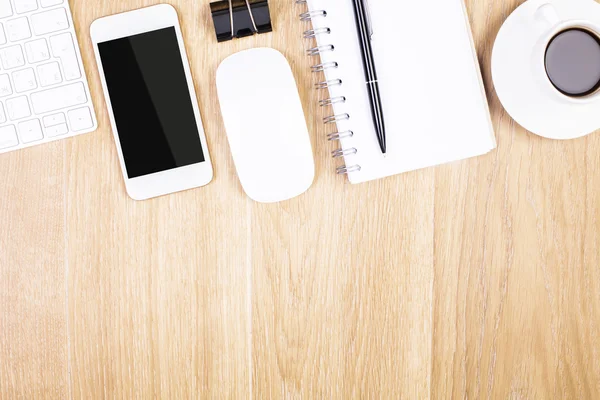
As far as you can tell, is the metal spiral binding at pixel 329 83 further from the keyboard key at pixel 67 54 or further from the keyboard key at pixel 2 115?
the keyboard key at pixel 2 115

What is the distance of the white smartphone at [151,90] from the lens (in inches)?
23.1

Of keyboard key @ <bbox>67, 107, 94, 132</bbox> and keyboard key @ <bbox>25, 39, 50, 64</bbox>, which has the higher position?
keyboard key @ <bbox>25, 39, 50, 64</bbox>

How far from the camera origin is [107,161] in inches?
23.7

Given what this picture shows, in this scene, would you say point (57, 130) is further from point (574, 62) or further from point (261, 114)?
point (574, 62)

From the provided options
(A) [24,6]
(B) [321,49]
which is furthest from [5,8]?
(B) [321,49]

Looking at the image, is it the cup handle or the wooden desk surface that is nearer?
the cup handle

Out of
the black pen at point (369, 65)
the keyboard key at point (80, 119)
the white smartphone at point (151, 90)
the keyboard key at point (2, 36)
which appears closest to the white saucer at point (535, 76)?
the black pen at point (369, 65)

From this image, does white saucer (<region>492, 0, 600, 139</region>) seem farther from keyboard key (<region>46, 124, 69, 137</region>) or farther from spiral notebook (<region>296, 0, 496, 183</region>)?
keyboard key (<region>46, 124, 69, 137</region>)

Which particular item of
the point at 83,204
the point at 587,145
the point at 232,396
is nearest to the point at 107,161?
the point at 83,204

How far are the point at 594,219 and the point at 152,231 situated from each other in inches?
22.8

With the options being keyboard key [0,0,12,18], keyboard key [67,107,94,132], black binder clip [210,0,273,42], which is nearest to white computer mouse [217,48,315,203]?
black binder clip [210,0,273,42]

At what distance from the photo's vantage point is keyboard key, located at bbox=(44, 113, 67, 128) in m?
0.59

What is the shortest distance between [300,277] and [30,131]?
393 mm

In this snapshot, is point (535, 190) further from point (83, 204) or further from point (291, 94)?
point (83, 204)
